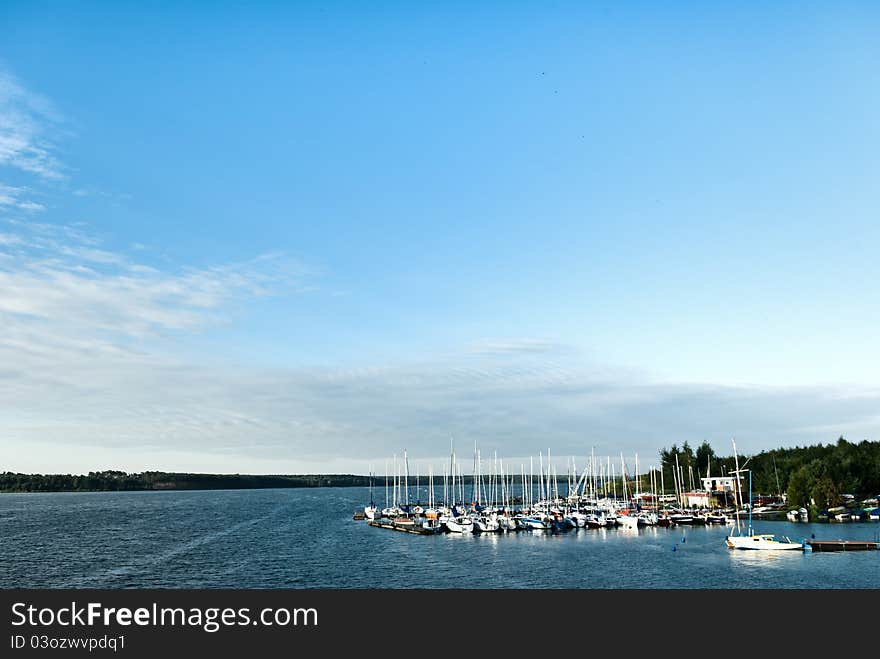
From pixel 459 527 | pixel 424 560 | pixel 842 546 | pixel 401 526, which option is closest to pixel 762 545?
pixel 842 546

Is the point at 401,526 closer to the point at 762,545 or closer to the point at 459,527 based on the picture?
the point at 459,527

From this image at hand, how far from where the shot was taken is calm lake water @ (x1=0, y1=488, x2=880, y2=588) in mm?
65188

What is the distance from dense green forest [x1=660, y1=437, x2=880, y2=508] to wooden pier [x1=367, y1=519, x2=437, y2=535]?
70736 millimetres

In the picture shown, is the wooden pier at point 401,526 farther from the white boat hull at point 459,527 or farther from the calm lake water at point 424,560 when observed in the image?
the calm lake water at point 424,560

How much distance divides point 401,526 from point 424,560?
42499mm

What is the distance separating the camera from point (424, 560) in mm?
81312

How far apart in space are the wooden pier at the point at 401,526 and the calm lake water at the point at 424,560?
3.72 metres

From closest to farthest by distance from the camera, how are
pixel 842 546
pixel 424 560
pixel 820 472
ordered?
pixel 424 560, pixel 842 546, pixel 820 472

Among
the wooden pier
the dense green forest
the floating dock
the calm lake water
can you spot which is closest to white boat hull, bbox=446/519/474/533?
the wooden pier
